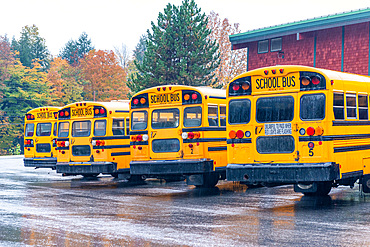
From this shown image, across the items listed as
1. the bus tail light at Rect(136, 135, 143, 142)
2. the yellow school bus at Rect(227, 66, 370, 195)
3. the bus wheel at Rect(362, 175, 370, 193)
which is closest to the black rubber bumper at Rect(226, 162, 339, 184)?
the yellow school bus at Rect(227, 66, 370, 195)

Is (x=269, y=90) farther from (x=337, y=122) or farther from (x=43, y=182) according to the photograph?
(x=43, y=182)

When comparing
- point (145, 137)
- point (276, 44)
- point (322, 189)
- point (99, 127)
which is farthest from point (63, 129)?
point (276, 44)

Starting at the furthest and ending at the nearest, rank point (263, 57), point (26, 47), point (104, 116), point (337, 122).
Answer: point (26, 47), point (263, 57), point (104, 116), point (337, 122)

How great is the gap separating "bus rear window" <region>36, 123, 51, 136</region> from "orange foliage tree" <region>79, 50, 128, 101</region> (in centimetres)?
A: 4634

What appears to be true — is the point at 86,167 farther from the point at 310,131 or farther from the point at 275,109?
the point at 310,131

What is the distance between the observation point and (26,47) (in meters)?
80.8

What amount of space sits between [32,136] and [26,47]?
61.1m

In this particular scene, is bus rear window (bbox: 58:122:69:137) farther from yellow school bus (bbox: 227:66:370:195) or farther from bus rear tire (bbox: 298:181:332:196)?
bus rear tire (bbox: 298:181:332:196)

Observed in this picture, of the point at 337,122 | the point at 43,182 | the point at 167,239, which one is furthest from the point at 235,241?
the point at 43,182

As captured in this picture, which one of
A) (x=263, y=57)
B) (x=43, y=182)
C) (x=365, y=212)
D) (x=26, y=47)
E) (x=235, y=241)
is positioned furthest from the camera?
(x=26, y=47)

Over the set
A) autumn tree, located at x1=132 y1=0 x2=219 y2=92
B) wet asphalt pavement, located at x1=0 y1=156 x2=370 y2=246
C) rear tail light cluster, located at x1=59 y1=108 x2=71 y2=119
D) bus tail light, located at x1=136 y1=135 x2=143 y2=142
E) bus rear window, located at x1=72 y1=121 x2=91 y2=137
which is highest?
autumn tree, located at x1=132 y1=0 x2=219 y2=92

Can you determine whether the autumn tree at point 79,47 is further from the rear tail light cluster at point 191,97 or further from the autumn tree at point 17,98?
the rear tail light cluster at point 191,97

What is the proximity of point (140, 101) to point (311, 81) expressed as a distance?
5.73 m

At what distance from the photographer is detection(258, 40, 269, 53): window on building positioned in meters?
28.8
